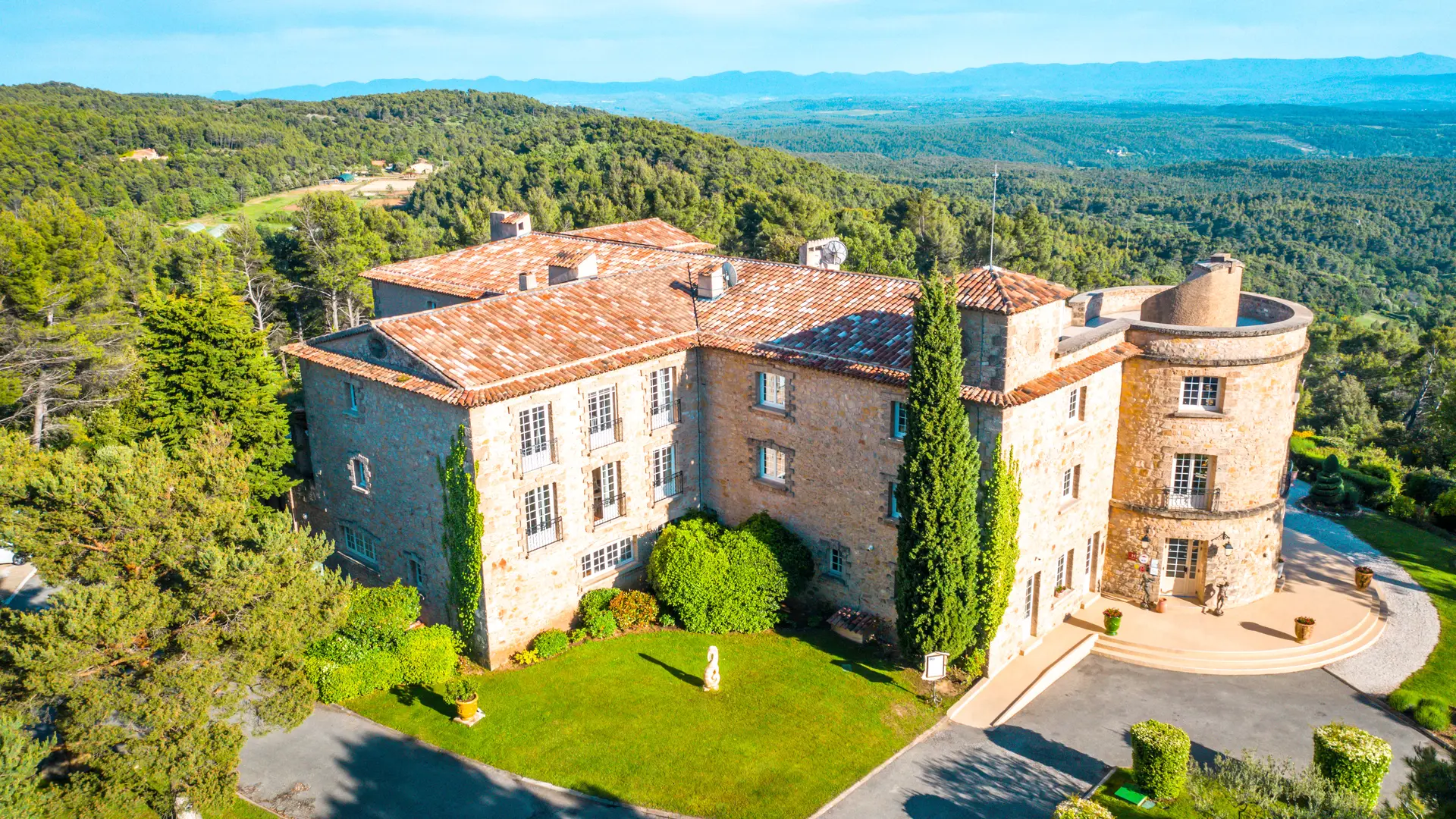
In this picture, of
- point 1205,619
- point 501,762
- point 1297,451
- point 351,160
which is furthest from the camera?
point 351,160

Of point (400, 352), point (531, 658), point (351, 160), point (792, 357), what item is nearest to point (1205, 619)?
point (792, 357)

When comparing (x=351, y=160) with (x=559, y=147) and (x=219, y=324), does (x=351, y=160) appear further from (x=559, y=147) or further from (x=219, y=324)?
(x=219, y=324)

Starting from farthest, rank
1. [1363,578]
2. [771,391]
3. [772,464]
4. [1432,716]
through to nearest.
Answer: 1. [1363,578]
2. [772,464]
3. [771,391]
4. [1432,716]

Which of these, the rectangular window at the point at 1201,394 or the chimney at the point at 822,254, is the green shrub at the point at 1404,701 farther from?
the chimney at the point at 822,254

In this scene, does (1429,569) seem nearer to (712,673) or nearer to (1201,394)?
(1201,394)

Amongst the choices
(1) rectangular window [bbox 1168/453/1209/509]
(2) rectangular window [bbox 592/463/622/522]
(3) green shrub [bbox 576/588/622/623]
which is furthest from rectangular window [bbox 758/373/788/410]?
(1) rectangular window [bbox 1168/453/1209/509]

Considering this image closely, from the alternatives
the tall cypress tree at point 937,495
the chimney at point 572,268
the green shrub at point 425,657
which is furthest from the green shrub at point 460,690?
the chimney at point 572,268

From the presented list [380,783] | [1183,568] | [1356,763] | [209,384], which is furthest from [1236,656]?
[209,384]

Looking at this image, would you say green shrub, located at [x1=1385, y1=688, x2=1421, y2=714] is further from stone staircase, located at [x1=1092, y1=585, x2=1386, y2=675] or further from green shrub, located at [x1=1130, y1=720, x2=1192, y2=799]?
green shrub, located at [x1=1130, y1=720, x2=1192, y2=799]
